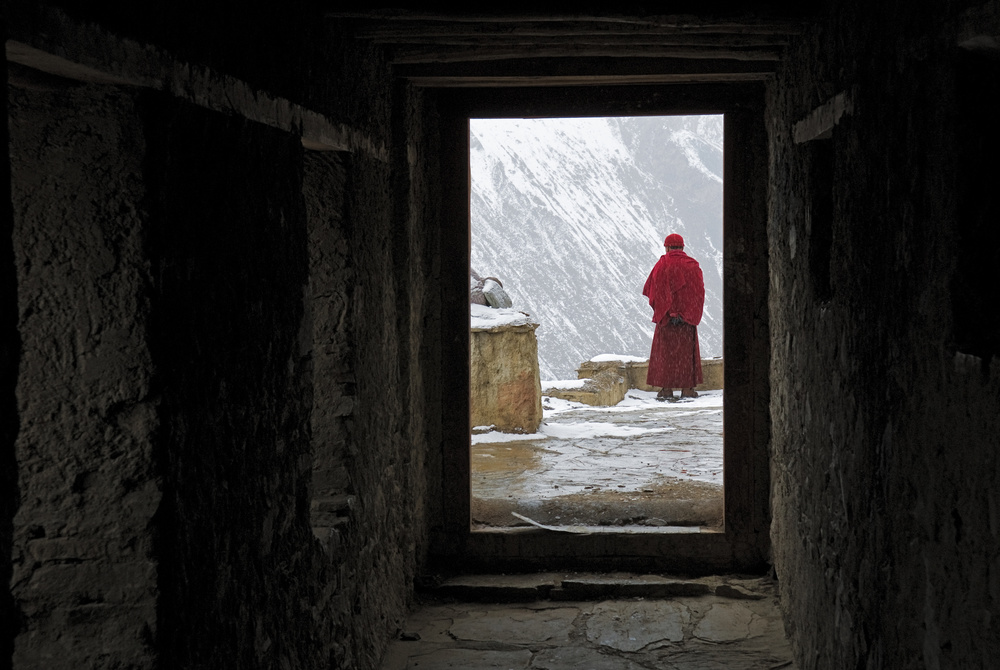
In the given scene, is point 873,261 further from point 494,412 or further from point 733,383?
point 494,412

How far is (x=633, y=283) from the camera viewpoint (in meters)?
61.0

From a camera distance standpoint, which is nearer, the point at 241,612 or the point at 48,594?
the point at 48,594

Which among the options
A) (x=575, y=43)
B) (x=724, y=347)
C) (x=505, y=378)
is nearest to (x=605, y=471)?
(x=505, y=378)

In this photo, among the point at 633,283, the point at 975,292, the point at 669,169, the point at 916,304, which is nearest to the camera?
the point at 975,292

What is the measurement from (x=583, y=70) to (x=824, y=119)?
1.42 metres

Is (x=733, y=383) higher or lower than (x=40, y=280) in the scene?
lower

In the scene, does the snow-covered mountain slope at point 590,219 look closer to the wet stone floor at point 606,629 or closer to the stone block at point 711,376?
the stone block at point 711,376

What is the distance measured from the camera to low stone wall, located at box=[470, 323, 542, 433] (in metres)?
7.54

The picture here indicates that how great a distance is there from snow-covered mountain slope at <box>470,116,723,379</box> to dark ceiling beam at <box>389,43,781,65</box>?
5031cm

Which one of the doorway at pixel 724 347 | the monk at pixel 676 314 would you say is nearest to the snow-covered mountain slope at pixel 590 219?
the monk at pixel 676 314

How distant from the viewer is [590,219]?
64125 mm

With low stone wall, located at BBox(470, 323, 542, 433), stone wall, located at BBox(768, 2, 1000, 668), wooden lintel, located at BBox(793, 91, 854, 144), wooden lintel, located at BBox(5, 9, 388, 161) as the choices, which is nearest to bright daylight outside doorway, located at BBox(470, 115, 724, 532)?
low stone wall, located at BBox(470, 323, 542, 433)

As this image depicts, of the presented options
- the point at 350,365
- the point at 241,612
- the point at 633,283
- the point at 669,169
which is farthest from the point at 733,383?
the point at 669,169

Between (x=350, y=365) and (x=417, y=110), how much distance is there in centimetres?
163
